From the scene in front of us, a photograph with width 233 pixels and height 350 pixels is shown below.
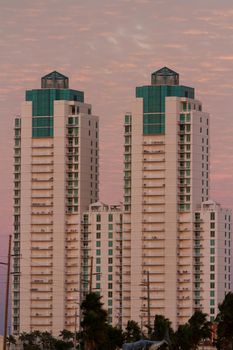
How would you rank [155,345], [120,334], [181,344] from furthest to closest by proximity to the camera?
[120,334] → [181,344] → [155,345]

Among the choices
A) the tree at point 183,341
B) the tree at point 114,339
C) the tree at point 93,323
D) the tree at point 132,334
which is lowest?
the tree at point 93,323

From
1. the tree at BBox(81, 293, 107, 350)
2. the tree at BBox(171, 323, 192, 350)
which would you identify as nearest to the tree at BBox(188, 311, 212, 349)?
the tree at BBox(171, 323, 192, 350)

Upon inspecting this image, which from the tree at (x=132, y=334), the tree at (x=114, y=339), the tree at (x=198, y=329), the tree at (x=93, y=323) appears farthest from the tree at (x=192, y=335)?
the tree at (x=93, y=323)

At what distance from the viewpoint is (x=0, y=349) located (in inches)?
7416

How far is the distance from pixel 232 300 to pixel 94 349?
13.7 meters

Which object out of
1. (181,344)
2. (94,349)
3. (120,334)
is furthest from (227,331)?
(120,334)

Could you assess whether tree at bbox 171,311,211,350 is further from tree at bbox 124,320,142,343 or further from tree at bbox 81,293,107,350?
tree at bbox 81,293,107,350

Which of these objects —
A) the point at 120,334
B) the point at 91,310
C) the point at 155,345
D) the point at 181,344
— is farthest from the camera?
the point at 120,334

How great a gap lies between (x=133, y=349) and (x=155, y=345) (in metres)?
3.09

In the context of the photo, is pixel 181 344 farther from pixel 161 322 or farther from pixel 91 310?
pixel 91 310

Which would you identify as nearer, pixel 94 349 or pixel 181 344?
pixel 94 349

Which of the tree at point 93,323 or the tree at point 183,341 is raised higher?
the tree at point 183,341

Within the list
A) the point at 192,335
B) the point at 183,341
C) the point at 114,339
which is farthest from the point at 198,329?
the point at 114,339

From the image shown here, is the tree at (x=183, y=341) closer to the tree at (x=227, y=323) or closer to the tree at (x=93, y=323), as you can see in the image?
the tree at (x=227, y=323)
